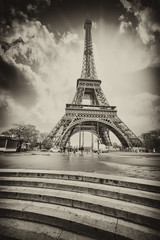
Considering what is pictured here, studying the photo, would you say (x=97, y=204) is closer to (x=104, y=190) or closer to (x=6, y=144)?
(x=104, y=190)

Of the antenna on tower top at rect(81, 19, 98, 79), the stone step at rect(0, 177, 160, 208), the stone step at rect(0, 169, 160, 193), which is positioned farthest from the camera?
the antenna on tower top at rect(81, 19, 98, 79)

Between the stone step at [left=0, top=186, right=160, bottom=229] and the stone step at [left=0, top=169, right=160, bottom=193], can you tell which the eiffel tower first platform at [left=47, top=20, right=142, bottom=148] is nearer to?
the stone step at [left=0, top=169, right=160, bottom=193]

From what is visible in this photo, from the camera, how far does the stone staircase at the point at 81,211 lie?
212cm

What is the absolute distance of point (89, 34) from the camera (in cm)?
4244

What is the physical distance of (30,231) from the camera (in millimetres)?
2242

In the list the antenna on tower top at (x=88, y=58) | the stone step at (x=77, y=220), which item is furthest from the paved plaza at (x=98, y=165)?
the antenna on tower top at (x=88, y=58)

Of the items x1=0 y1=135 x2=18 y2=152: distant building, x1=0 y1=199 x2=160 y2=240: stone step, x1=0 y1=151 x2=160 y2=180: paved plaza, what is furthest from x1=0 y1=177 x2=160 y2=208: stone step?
x1=0 y1=135 x2=18 y2=152: distant building

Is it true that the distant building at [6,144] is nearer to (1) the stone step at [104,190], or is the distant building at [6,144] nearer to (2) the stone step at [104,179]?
(2) the stone step at [104,179]

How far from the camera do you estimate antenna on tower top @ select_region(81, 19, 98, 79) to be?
123 ft

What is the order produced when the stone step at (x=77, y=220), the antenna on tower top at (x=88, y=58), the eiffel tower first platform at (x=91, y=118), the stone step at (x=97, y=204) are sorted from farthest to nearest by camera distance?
the antenna on tower top at (x=88, y=58) < the eiffel tower first platform at (x=91, y=118) < the stone step at (x=97, y=204) < the stone step at (x=77, y=220)

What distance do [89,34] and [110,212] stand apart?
51.5 metres

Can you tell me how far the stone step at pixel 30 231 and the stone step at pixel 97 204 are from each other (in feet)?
2.01

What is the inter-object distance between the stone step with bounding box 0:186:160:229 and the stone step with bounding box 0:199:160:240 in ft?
0.31

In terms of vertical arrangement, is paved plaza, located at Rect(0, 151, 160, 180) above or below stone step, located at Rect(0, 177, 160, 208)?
above
